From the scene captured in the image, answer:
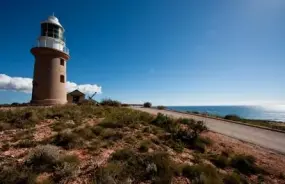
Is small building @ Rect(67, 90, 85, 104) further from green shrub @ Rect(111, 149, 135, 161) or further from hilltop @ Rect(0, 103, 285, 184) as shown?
green shrub @ Rect(111, 149, 135, 161)

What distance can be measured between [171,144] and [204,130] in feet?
11.8

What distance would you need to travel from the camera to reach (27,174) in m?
4.18

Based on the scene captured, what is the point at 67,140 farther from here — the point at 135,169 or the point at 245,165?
the point at 245,165

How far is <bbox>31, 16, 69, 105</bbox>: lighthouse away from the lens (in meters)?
17.1

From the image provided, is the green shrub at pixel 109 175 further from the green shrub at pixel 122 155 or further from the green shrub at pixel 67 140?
the green shrub at pixel 67 140

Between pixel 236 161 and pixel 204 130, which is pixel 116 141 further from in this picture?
pixel 204 130

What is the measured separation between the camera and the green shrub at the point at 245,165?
18.6ft

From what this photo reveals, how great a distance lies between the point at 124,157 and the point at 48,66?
15.4 m

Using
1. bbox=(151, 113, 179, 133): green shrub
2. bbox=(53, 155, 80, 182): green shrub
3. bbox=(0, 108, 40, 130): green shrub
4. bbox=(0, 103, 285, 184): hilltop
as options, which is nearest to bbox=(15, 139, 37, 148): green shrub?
bbox=(0, 103, 285, 184): hilltop

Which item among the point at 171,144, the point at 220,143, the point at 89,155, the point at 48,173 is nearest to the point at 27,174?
the point at 48,173

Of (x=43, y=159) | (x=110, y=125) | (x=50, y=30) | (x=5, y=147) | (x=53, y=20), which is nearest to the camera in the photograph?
(x=43, y=159)

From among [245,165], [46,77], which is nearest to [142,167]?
[245,165]

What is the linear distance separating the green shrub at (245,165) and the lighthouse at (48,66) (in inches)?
653

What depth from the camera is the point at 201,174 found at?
15.8ft
